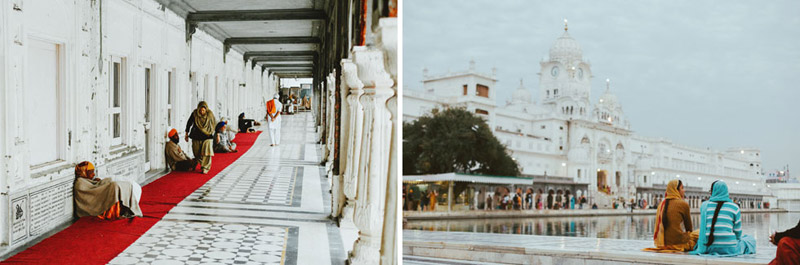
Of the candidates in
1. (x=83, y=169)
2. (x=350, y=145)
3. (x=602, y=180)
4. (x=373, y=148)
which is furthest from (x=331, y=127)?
(x=602, y=180)

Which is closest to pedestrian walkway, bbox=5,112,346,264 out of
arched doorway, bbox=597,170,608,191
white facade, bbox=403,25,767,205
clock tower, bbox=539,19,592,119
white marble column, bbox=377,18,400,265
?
white marble column, bbox=377,18,400,265

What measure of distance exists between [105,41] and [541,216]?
7.25 meters

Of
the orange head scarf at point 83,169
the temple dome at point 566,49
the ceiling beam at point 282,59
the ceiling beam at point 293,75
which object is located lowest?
the orange head scarf at point 83,169

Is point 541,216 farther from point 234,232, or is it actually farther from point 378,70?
point 378,70

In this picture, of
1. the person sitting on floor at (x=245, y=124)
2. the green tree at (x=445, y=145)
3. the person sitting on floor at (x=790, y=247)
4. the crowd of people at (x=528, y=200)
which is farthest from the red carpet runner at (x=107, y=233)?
the crowd of people at (x=528, y=200)

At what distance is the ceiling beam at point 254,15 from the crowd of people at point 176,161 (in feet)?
2.13

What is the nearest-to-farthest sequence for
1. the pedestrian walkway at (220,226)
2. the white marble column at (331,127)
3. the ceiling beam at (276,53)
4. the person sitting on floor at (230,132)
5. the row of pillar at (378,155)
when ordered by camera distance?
the row of pillar at (378,155), the pedestrian walkway at (220,226), the person sitting on floor at (230,132), the ceiling beam at (276,53), the white marble column at (331,127)

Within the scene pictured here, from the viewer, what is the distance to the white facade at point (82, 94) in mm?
2133

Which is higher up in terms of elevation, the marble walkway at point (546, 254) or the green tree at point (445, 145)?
the green tree at point (445, 145)

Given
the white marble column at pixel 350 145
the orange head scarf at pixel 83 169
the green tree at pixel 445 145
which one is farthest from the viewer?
the green tree at pixel 445 145

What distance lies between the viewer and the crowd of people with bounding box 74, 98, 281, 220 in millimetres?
2582

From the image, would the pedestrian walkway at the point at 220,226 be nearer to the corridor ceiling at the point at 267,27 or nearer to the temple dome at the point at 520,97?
the corridor ceiling at the point at 267,27

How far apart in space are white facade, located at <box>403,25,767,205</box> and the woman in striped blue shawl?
0.38 metres

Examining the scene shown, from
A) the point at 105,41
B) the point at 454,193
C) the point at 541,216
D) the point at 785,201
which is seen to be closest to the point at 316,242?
the point at 105,41
